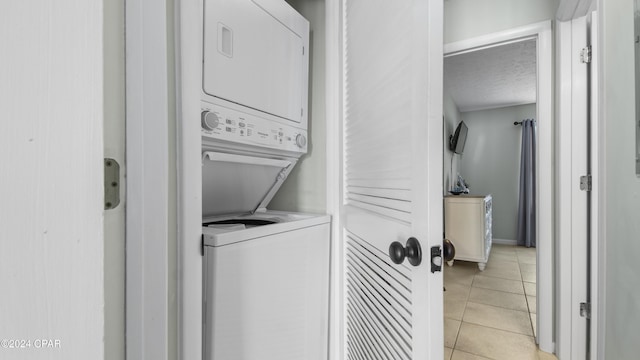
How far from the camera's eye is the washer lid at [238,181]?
1023 millimetres

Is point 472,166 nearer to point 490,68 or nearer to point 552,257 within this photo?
point 490,68

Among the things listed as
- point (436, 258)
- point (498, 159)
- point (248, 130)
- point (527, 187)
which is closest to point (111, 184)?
point (248, 130)

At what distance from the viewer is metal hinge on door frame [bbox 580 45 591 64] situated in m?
1.61

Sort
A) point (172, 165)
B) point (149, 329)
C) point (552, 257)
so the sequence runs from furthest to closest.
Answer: point (552, 257)
point (172, 165)
point (149, 329)

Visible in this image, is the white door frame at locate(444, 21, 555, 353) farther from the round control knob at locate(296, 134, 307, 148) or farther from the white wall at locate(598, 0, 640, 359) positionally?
the round control knob at locate(296, 134, 307, 148)

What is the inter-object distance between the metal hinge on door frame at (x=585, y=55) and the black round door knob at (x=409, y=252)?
179 cm

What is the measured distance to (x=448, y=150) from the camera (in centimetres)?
443

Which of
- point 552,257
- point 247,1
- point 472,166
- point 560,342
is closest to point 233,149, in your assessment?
point 247,1

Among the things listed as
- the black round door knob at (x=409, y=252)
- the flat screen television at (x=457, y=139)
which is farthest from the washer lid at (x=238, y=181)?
the flat screen television at (x=457, y=139)

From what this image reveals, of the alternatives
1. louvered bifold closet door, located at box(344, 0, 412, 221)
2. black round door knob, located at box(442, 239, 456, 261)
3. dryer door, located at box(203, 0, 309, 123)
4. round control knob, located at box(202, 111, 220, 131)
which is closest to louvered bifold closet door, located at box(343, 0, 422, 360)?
louvered bifold closet door, located at box(344, 0, 412, 221)

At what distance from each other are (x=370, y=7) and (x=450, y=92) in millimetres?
3869

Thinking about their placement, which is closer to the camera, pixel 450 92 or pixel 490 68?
pixel 490 68

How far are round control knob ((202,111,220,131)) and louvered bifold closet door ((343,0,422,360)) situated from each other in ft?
1.63

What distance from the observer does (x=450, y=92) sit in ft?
14.0
